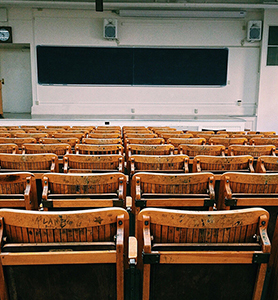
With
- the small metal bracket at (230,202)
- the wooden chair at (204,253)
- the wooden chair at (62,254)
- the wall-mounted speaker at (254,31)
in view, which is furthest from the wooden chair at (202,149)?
the wall-mounted speaker at (254,31)

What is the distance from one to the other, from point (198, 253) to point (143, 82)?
9.59m

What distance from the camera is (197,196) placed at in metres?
1.90

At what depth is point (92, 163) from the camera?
251cm

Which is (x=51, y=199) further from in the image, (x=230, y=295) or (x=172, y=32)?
(x=172, y=32)

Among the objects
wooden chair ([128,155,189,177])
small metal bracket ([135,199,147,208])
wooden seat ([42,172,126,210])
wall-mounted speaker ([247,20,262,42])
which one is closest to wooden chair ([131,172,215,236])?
small metal bracket ([135,199,147,208])

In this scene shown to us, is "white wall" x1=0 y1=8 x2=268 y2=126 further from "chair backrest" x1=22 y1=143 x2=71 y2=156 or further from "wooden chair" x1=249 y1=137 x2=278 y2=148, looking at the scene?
"chair backrest" x1=22 y1=143 x2=71 y2=156

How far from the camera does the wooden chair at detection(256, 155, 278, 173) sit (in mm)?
2567

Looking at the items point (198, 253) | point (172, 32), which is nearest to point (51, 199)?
point (198, 253)

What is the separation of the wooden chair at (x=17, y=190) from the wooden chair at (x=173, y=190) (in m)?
0.68

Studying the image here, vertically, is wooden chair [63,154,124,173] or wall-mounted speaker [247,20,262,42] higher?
wall-mounted speaker [247,20,262,42]

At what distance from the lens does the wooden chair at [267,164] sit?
2.57 m

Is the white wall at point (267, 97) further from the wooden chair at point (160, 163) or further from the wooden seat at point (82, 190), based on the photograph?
the wooden seat at point (82, 190)

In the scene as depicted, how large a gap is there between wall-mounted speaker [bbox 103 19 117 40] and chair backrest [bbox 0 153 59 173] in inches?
317

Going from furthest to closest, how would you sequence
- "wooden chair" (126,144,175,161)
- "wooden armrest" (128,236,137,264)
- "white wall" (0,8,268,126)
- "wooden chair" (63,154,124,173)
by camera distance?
1. "white wall" (0,8,268,126)
2. "wooden chair" (126,144,175,161)
3. "wooden chair" (63,154,124,173)
4. "wooden armrest" (128,236,137,264)
